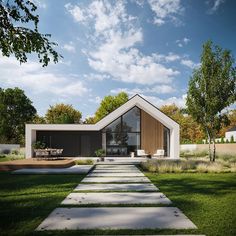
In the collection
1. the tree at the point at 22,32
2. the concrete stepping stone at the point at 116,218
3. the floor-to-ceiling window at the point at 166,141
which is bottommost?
the concrete stepping stone at the point at 116,218

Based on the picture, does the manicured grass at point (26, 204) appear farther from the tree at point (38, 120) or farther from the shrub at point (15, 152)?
the tree at point (38, 120)

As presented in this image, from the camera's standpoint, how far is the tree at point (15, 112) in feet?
170

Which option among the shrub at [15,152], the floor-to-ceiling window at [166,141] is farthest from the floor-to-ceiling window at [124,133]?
the shrub at [15,152]

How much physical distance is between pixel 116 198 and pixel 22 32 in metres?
4.69

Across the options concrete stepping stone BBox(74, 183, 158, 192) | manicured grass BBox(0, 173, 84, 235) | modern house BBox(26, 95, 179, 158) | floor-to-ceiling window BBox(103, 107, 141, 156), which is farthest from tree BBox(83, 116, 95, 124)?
concrete stepping stone BBox(74, 183, 158, 192)

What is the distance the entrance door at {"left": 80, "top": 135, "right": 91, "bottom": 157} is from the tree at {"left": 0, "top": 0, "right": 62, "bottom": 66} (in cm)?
2138

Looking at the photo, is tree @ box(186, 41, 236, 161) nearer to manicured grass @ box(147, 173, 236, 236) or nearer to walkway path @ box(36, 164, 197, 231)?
manicured grass @ box(147, 173, 236, 236)

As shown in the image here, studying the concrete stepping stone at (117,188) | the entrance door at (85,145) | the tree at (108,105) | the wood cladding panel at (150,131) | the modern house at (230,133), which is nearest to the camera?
the concrete stepping stone at (117,188)

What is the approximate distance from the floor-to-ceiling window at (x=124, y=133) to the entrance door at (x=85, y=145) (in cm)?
198

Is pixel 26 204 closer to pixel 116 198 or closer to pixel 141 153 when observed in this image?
pixel 116 198

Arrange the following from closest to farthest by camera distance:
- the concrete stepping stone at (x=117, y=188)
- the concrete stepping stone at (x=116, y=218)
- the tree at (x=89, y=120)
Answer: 1. the concrete stepping stone at (x=116, y=218)
2. the concrete stepping stone at (x=117, y=188)
3. the tree at (x=89, y=120)

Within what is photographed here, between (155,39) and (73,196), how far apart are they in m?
15.2

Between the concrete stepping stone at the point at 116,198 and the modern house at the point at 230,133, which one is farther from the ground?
the modern house at the point at 230,133

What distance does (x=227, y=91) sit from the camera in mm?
20781
